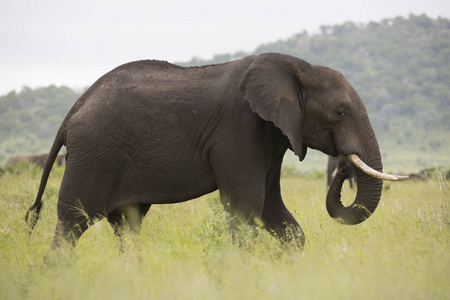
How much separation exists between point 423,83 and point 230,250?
92.6 meters

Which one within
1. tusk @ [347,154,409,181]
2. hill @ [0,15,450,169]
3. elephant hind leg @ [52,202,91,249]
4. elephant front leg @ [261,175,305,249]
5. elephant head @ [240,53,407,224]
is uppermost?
elephant head @ [240,53,407,224]

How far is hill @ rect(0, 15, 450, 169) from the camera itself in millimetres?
65000

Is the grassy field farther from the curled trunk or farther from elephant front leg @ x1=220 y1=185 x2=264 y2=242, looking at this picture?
the curled trunk

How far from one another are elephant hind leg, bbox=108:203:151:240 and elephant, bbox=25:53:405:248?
349 millimetres

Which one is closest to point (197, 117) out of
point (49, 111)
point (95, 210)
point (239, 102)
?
point (239, 102)

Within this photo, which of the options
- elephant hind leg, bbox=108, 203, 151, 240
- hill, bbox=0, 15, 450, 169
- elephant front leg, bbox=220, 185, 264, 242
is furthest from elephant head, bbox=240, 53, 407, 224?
hill, bbox=0, 15, 450, 169

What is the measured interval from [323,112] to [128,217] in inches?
93.9

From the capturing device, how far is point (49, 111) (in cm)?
8156

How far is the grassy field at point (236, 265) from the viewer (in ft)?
15.1

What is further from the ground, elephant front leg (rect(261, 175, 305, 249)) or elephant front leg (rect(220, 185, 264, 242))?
elephant front leg (rect(220, 185, 264, 242))

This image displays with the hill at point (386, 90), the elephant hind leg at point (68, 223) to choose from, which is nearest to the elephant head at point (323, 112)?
the elephant hind leg at point (68, 223)

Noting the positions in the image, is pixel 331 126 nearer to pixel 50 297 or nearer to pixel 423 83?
pixel 50 297

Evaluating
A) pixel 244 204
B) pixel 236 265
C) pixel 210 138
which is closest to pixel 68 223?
pixel 210 138

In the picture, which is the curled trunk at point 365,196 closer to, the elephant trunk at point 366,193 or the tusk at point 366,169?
the elephant trunk at point 366,193
